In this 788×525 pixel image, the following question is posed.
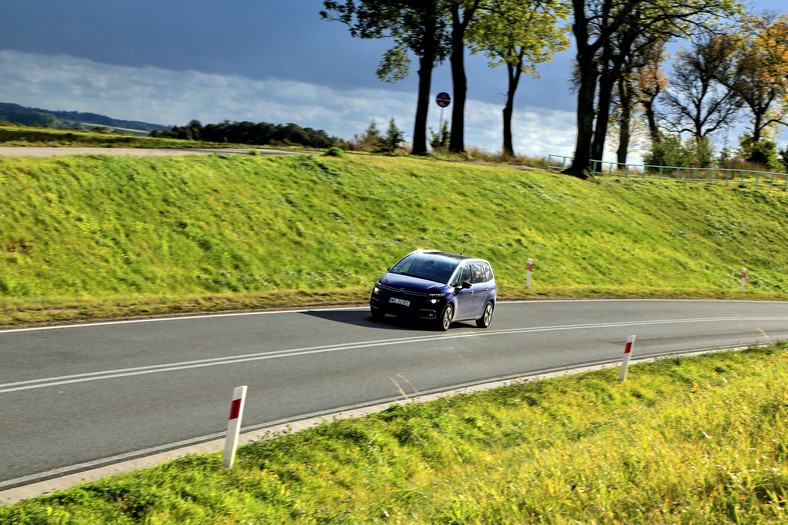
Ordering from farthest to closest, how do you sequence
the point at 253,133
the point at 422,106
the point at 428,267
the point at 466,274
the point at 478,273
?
1. the point at 253,133
2. the point at 422,106
3. the point at 478,273
4. the point at 466,274
5. the point at 428,267

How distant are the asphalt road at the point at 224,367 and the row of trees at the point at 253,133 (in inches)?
1502

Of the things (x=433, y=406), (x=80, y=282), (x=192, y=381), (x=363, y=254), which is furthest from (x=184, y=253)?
(x=433, y=406)

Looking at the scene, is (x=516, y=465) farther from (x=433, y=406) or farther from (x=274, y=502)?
(x=433, y=406)

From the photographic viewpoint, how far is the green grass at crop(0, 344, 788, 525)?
5957 millimetres

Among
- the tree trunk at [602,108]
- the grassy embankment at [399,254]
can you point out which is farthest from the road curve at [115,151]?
the tree trunk at [602,108]

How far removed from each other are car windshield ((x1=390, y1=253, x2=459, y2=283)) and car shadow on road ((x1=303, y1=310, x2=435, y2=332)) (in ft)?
3.53

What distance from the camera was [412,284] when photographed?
16.9m

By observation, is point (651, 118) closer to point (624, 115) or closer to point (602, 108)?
point (624, 115)

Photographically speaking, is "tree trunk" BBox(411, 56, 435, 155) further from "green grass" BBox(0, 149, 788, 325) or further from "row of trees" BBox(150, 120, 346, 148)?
"row of trees" BBox(150, 120, 346, 148)

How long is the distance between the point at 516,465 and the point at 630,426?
2.61 metres

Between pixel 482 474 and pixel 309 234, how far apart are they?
17.6 metres

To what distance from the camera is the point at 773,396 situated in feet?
30.9

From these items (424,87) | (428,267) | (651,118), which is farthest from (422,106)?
(651,118)

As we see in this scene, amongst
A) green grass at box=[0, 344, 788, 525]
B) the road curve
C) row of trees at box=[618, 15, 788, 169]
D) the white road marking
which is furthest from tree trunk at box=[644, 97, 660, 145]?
green grass at box=[0, 344, 788, 525]
